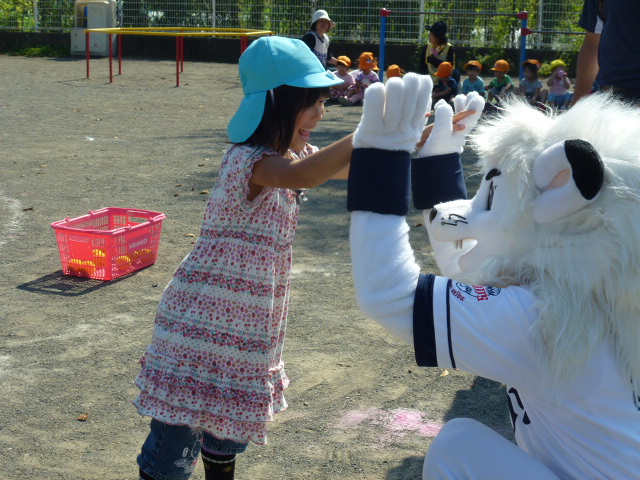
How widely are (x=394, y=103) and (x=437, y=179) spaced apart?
0.55 metres

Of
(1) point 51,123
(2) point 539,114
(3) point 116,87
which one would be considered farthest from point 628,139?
(3) point 116,87

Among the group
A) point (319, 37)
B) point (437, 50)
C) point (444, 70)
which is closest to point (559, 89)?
point (444, 70)

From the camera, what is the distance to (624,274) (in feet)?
5.76

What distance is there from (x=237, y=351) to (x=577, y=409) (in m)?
1.01

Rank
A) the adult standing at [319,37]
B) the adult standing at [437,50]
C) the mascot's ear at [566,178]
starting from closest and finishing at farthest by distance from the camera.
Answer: the mascot's ear at [566,178] → the adult standing at [437,50] → the adult standing at [319,37]

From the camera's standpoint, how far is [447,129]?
2275 mm

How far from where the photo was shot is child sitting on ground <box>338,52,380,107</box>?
1323 cm

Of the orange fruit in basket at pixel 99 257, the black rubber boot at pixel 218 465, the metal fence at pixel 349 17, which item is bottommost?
the black rubber boot at pixel 218 465

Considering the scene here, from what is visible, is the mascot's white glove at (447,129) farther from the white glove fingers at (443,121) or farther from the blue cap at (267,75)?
the blue cap at (267,75)

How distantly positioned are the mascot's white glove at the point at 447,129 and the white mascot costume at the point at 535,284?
0.91 feet

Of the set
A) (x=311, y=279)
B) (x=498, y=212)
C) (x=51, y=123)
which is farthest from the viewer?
(x=51, y=123)

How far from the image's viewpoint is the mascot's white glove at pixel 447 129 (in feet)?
7.42

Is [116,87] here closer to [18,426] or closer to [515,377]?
[18,426]

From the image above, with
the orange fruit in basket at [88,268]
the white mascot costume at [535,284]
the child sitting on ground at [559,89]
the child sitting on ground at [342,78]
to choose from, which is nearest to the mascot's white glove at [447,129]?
the white mascot costume at [535,284]
